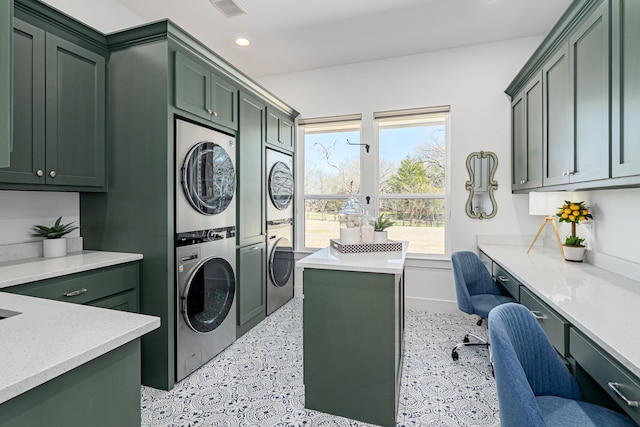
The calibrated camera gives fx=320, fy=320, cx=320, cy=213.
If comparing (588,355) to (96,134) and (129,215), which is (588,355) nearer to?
(129,215)

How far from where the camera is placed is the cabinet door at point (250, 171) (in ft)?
9.75

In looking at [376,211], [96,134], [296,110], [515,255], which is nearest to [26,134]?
[96,134]

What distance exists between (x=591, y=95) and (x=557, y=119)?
1.58ft

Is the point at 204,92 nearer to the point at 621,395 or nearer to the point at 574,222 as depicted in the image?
the point at 621,395

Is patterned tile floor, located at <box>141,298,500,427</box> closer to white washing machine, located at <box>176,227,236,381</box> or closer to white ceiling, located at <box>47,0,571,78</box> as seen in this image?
white washing machine, located at <box>176,227,236,381</box>

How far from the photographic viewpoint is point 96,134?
2244mm

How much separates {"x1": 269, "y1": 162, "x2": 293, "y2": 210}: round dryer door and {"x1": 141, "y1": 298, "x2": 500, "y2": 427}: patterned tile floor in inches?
57.8

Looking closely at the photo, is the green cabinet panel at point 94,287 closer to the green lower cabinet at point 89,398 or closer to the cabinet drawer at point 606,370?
the green lower cabinet at point 89,398

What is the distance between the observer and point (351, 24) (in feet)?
10.0

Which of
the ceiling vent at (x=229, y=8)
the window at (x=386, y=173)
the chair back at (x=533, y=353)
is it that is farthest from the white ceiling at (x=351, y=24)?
the chair back at (x=533, y=353)

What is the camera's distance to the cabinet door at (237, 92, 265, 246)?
297 centimetres

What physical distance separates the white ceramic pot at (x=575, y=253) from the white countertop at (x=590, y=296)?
6 cm

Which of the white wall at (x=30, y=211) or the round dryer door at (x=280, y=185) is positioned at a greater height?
the round dryer door at (x=280, y=185)

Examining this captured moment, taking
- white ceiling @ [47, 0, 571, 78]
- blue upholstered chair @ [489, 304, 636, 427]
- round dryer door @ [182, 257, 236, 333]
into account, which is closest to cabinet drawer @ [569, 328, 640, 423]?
blue upholstered chair @ [489, 304, 636, 427]
